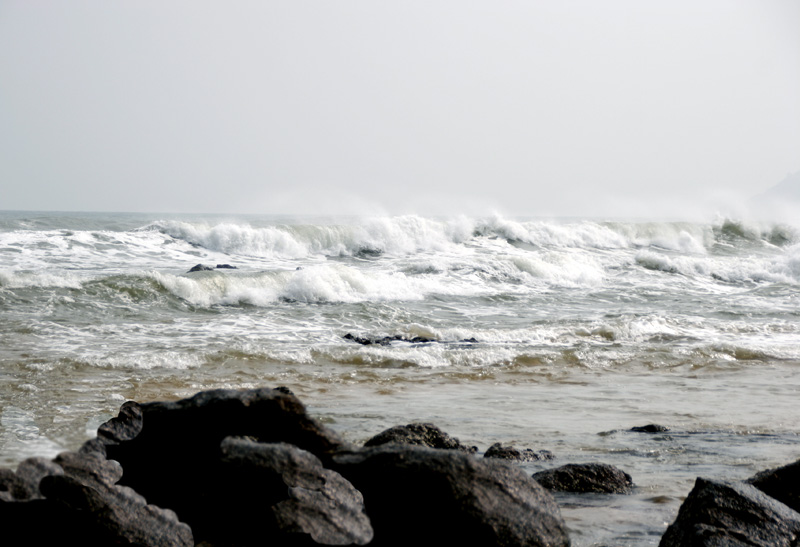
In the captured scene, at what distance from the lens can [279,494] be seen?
2.67 m

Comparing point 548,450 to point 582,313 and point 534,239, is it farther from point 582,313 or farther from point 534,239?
point 534,239

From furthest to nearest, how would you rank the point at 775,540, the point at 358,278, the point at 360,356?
the point at 358,278 → the point at 360,356 → the point at 775,540

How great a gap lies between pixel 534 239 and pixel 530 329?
60.5 ft

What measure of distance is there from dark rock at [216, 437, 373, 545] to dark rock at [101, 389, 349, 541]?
210mm

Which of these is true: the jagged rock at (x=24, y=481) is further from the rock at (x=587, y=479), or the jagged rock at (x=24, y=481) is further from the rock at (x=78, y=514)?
the rock at (x=587, y=479)

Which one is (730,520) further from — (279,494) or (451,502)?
(279,494)

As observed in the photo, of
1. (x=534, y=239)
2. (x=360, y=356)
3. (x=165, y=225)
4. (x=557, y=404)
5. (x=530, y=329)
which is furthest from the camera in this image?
(x=534, y=239)

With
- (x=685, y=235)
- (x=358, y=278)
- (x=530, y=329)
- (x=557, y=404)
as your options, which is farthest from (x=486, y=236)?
(x=557, y=404)

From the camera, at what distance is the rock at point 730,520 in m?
2.70

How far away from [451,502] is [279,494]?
2.10 ft

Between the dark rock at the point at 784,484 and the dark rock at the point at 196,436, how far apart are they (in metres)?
2.00

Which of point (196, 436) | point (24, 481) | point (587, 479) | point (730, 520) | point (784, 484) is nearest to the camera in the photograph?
point (24, 481)

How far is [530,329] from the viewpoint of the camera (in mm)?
11305

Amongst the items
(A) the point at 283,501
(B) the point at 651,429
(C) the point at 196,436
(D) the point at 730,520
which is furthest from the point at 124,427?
(B) the point at 651,429
